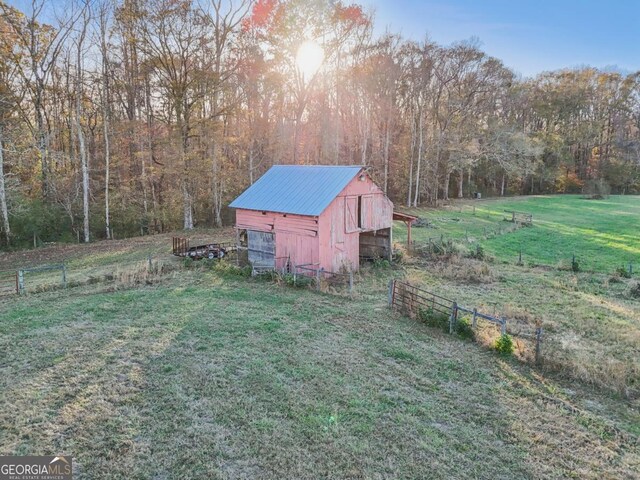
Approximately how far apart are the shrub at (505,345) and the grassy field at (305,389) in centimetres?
27

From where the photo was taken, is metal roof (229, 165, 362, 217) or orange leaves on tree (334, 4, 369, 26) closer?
metal roof (229, 165, 362, 217)

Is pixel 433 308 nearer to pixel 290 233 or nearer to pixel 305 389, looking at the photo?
pixel 305 389

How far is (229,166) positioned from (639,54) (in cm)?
5902

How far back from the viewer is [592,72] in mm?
56750

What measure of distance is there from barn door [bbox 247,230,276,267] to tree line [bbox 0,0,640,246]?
9.82m

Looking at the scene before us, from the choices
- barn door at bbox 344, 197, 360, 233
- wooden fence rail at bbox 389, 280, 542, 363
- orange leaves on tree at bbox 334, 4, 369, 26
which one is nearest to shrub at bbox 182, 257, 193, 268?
barn door at bbox 344, 197, 360, 233

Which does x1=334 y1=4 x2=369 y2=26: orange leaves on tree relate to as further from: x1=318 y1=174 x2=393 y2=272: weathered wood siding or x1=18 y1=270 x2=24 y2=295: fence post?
x1=18 y1=270 x2=24 y2=295: fence post

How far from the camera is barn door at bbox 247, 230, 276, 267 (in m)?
18.4

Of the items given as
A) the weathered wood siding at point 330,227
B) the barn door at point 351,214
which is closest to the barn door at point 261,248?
the weathered wood siding at point 330,227

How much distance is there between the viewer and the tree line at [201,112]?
79.7ft

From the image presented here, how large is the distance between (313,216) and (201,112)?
17.5 metres

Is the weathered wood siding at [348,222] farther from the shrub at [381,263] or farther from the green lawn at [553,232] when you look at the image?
the green lawn at [553,232]

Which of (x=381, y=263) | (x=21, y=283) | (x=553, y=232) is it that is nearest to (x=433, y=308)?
(x=381, y=263)

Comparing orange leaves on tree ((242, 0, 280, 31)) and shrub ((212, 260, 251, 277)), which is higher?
orange leaves on tree ((242, 0, 280, 31))
